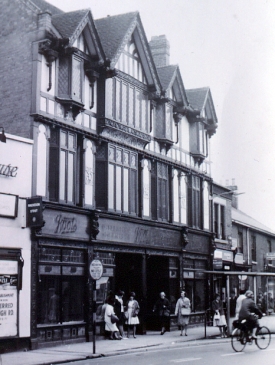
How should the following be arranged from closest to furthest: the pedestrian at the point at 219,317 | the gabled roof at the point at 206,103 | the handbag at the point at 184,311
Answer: the pedestrian at the point at 219,317
the handbag at the point at 184,311
the gabled roof at the point at 206,103

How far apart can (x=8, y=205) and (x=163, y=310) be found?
34.1ft

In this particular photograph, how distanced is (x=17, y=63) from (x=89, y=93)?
3.48m

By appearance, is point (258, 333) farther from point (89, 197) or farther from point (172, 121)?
point (172, 121)

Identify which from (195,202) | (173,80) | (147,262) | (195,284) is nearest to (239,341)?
(147,262)

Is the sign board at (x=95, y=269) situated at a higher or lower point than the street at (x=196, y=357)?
higher

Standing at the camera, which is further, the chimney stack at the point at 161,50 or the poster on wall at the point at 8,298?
the chimney stack at the point at 161,50

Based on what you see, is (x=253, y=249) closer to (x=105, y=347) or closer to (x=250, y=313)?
(x=105, y=347)

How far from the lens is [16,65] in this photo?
2327cm

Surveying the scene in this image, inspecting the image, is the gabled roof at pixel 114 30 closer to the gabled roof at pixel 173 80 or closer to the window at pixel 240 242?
the gabled roof at pixel 173 80

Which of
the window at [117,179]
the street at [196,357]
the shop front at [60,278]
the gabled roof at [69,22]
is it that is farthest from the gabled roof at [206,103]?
the street at [196,357]

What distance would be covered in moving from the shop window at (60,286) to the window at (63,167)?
2.07 metres

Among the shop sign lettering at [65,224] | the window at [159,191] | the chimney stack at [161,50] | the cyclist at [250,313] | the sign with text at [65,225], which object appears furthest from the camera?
the chimney stack at [161,50]

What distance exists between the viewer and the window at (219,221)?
3852 cm

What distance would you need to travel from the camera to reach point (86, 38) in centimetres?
2533
